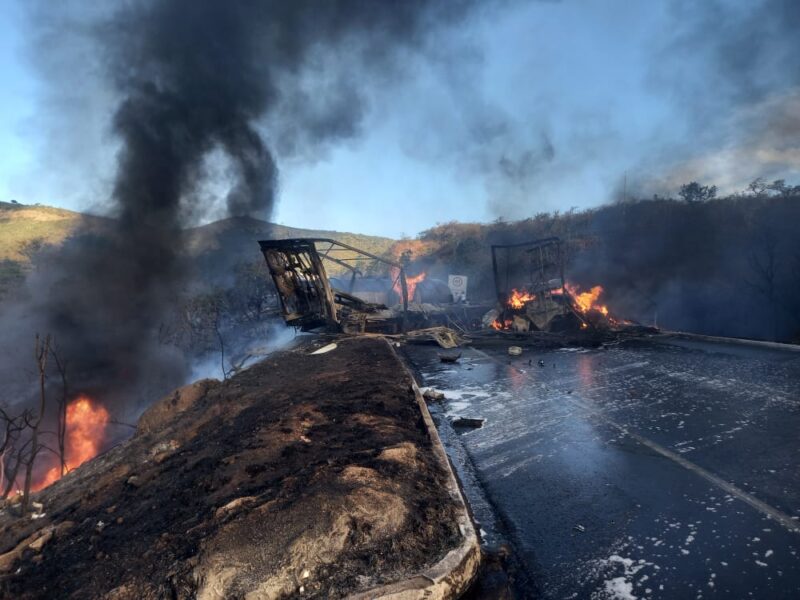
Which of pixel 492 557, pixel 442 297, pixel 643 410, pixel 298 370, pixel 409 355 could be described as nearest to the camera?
pixel 492 557

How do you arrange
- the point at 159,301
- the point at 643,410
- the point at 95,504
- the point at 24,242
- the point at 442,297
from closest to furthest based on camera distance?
the point at 95,504, the point at 643,410, the point at 159,301, the point at 442,297, the point at 24,242

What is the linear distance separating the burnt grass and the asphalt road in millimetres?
773

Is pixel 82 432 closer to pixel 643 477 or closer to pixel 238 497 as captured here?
pixel 238 497

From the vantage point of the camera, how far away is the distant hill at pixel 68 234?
26.8 meters

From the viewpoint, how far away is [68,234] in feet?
109

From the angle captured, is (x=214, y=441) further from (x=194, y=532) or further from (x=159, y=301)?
(x=159, y=301)

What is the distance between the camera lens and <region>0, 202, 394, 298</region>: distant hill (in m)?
26.8

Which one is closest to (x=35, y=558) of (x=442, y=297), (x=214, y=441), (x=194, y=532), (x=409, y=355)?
(x=194, y=532)

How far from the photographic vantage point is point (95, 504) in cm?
434

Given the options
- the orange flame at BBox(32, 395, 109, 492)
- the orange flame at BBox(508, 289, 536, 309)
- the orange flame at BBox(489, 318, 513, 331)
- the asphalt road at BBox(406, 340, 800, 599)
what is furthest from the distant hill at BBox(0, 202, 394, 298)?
the asphalt road at BBox(406, 340, 800, 599)

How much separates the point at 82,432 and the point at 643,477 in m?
15.2

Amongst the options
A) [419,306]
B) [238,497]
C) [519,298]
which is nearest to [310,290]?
[419,306]

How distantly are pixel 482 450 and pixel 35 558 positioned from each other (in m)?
4.29

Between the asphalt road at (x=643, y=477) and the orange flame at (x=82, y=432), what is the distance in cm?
1111
